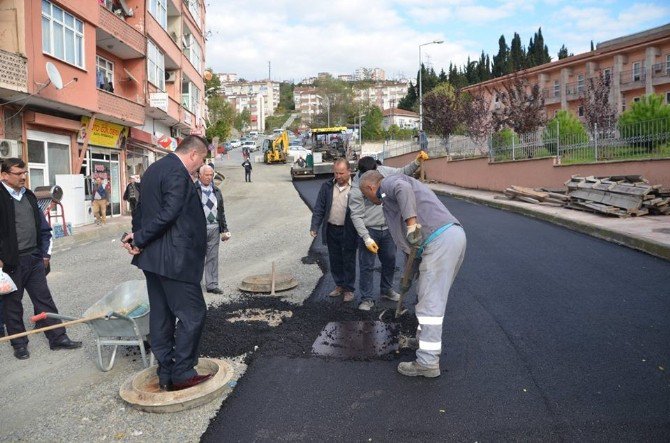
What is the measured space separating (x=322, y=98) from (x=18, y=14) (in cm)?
8415

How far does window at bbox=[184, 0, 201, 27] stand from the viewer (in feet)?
116

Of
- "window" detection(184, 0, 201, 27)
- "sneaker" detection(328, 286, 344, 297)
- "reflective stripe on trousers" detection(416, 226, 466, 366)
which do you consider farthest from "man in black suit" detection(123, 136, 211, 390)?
"window" detection(184, 0, 201, 27)

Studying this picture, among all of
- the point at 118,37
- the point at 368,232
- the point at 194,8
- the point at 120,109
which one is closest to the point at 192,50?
the point at 194,8

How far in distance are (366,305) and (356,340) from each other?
1.14 m

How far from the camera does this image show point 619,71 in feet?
149

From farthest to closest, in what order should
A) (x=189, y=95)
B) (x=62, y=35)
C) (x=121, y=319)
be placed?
(x=189, y=95) → (x=62, y=35) → (x=121, y=319)

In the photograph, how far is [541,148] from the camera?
21094mm

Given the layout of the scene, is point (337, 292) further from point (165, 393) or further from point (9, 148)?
point (9, 148)

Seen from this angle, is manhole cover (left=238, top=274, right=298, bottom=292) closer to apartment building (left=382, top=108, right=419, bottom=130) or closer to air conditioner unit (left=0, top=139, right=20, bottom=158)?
air conditioner unit (left=0, top=139, right=20, bottom=158)

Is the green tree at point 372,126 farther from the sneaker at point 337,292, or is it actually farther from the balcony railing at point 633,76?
the sneaker at point 337,292

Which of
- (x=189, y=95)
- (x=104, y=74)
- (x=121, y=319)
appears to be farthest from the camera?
(x=189, y=95)

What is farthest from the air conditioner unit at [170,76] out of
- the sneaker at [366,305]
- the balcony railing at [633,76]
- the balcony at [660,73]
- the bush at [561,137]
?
the balcony railing at [633,76]

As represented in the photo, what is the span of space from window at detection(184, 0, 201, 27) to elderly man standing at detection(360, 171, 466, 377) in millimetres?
32832

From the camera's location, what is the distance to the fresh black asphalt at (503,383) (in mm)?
3822
